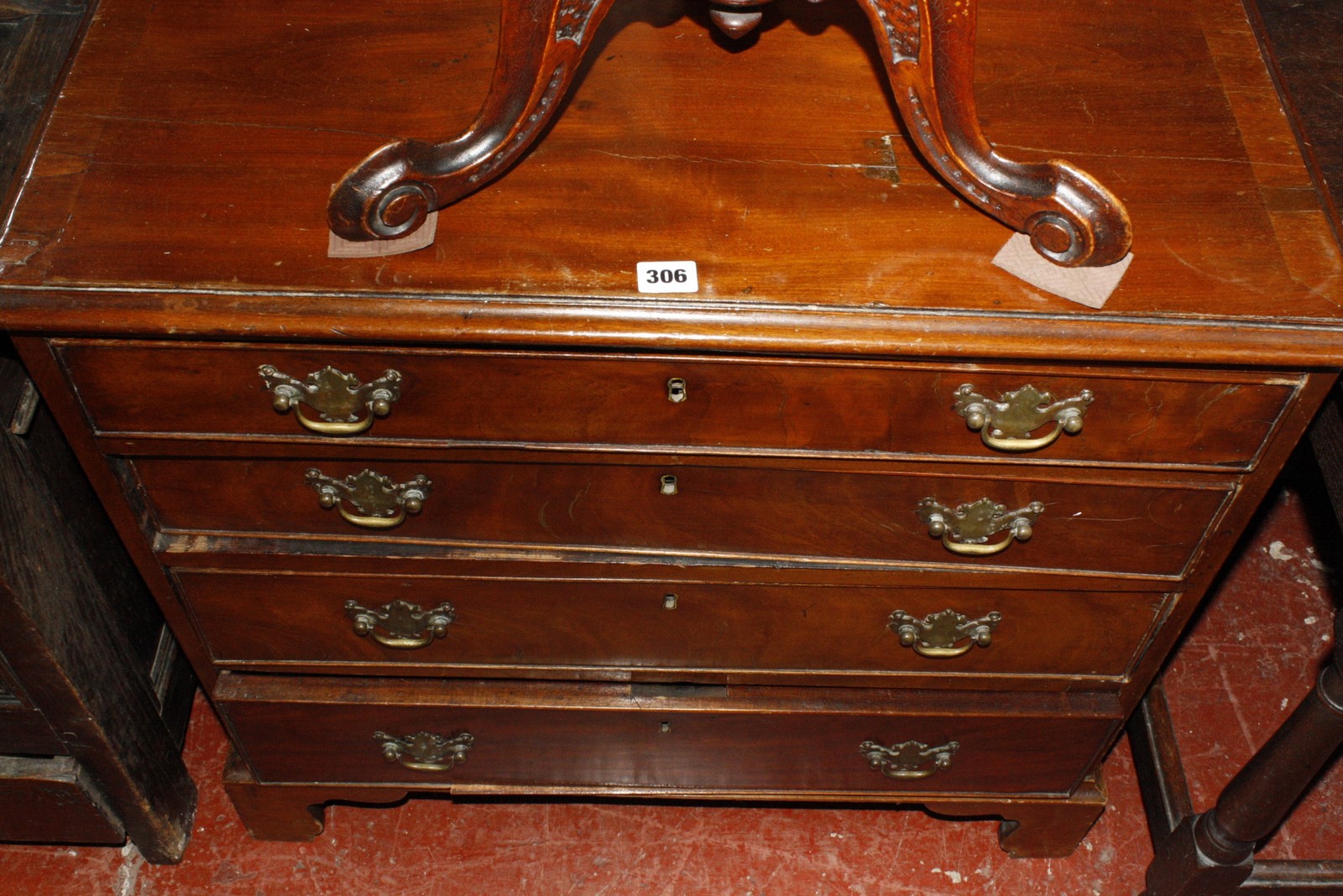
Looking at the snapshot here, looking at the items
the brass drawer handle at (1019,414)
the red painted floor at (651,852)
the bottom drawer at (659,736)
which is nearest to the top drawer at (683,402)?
the brass drawer handle at (1019,414)

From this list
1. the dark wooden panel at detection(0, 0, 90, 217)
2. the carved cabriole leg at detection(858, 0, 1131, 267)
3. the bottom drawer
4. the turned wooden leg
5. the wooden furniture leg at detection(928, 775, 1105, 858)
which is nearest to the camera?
the carved cabriole leg at detection(858, 0, 1131, 267)

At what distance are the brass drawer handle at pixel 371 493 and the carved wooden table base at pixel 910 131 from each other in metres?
0.30

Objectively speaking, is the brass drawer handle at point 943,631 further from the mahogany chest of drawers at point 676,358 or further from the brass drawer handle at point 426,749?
the brass drawer handle at point 426,749

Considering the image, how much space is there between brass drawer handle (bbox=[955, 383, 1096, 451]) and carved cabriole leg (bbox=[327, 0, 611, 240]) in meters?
0.51

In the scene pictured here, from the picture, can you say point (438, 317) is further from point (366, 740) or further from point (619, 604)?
point (366, 740)

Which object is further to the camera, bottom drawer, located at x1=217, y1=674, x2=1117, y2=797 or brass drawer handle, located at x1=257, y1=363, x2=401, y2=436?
bottom drawer, located at x1=217, y1=674, x2=1117, y2=797

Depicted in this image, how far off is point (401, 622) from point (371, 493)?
24 cm

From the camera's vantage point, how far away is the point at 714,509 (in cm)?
152

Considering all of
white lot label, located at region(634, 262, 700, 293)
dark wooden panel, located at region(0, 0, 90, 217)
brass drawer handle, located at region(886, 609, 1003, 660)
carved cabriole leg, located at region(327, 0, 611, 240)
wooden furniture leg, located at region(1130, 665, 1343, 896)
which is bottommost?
wooden furniture leg, located at region(1130, 665, 1343, 896)

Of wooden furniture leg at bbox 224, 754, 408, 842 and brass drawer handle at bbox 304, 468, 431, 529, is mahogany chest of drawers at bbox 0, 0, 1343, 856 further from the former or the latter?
wooden furniture leg at bbox 224, 754, 408, 842

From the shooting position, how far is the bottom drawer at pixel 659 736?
5.92ft

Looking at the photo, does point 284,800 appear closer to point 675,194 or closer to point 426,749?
point 426,749

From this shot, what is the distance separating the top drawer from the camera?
4.36 ft

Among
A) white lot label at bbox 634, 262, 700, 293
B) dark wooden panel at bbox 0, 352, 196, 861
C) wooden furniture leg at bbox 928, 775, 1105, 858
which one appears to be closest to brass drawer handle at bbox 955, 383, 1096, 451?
white lot label at bbox 634, 262, 700, 293
